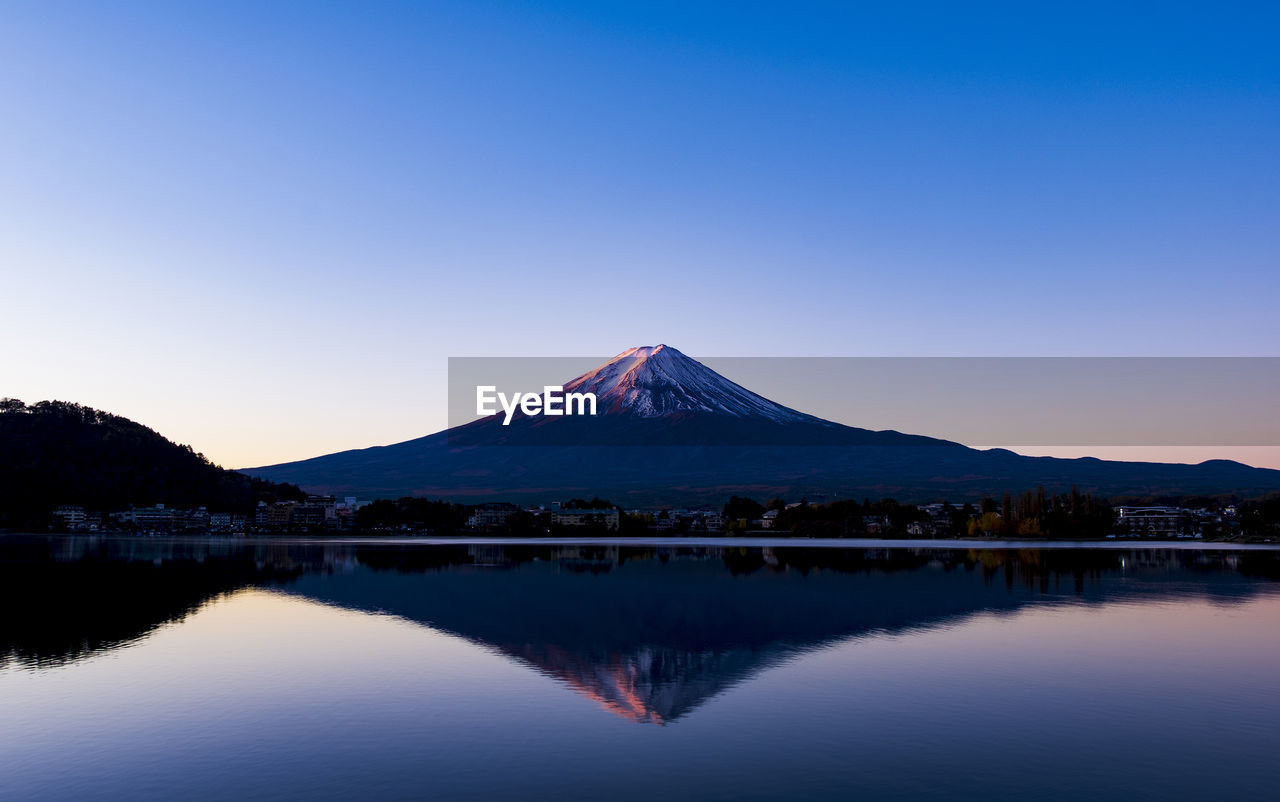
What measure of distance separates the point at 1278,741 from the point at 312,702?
22566 mm

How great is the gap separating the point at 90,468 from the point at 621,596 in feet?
526

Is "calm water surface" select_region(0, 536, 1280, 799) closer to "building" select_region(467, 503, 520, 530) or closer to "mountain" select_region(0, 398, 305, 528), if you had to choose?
"building" select_region(467, 503, 520, 530)

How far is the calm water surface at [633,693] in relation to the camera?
56.3 ft

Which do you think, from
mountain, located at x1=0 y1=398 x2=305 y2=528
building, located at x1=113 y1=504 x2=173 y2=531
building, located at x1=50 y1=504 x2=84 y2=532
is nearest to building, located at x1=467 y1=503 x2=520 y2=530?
mountain, located at x1=0 y1=398 x2=305 y2=528

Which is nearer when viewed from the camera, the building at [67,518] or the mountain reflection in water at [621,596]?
the mountain reflection in water at [621,596]

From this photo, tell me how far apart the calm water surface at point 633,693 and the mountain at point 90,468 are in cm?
12795

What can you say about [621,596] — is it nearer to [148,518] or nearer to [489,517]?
[489,517]

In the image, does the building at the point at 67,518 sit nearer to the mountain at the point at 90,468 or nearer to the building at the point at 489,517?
the mountain at the point at 90,468

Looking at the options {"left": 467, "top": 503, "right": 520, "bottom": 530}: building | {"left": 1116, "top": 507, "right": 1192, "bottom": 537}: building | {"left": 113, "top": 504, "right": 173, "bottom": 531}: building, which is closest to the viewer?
{"left": 113, "top": 504, "right": 173, "bottom": 531}: building

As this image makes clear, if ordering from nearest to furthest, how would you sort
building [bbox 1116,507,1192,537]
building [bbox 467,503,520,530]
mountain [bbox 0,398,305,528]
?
1. mountain [bbox 0,398,305,528]
2. building [bbox 1116,507,1192,537]
3. building [bbox 467,503,520,530]

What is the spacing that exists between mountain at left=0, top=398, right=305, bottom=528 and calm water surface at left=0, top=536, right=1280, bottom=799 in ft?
420

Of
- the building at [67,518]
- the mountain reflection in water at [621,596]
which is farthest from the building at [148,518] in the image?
the mountain reflection in water at [621,596]

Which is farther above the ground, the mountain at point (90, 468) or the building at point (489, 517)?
the mountain at point (90, 468)

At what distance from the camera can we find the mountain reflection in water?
30391 millimetres
